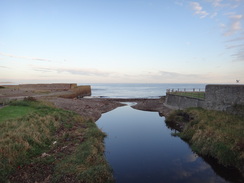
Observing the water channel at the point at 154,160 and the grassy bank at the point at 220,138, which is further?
the grassy bank at the point at 220,138

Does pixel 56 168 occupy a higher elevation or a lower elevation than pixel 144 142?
higher

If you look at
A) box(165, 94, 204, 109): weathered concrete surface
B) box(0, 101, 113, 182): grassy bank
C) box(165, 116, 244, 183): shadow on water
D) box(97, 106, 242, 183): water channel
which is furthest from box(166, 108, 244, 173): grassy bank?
box(0, 101, 113, 182): grassy bank

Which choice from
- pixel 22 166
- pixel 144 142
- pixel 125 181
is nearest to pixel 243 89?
pixel 144 142

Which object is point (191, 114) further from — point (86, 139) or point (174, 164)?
point (86, 139)

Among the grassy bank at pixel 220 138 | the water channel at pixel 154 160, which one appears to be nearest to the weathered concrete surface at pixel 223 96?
the grassy bank at pixel 220 138

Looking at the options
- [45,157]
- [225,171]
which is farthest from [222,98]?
[45,157]

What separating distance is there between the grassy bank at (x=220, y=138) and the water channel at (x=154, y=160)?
87cm

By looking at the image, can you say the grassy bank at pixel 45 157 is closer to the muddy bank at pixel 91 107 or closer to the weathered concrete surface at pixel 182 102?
the muddy bank at pixel 91 107

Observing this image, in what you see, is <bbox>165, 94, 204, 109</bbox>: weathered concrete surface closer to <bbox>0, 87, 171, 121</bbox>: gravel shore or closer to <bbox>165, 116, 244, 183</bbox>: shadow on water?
<bbox>0, 87, 171, 121</bbox>: gravel shore

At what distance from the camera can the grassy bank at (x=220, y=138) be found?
11180 millimetres

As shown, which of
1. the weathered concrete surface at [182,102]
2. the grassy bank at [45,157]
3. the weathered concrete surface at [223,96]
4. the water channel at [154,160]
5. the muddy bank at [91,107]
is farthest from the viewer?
the muddy bank at [91,107]

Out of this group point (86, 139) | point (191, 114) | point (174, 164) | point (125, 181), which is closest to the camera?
point (125, 181)

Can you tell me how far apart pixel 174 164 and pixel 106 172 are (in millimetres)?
5584

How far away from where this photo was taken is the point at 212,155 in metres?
12.7
